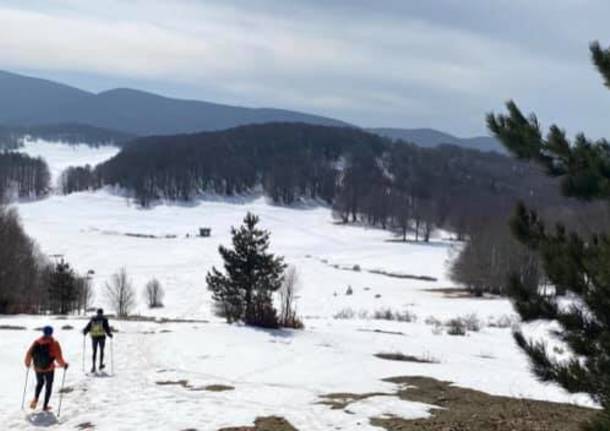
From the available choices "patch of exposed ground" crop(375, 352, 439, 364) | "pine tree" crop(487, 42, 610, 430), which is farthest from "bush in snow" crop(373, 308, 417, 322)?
"pine tree" crop(487, 42, 610, 430)

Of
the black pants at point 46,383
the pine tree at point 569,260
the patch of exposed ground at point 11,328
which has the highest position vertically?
the pine tree at point 569,260

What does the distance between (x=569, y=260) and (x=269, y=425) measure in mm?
7326

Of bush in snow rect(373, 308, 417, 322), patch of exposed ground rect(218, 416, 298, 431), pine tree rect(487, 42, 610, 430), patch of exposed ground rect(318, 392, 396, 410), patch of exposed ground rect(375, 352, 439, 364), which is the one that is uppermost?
pine tree rect(487, 42, 610, 430)

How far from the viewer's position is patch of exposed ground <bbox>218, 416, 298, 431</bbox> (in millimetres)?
13414

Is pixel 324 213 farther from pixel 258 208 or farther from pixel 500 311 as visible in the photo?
pixel 500 311

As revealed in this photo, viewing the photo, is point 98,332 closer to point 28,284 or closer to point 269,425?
point 269,425

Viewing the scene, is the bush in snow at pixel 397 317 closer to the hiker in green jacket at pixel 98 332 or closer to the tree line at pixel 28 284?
the tree line at pixel 28 284

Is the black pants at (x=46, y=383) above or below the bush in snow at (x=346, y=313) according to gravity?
above

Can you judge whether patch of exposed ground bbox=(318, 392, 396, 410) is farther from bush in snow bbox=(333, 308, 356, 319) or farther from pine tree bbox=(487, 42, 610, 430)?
bush in snow bbox=(333, 308, 356, 319)

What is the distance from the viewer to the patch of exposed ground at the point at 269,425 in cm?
1341

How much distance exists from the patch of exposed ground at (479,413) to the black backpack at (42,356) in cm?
721

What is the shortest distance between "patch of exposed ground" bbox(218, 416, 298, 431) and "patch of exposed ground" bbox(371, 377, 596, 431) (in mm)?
1693

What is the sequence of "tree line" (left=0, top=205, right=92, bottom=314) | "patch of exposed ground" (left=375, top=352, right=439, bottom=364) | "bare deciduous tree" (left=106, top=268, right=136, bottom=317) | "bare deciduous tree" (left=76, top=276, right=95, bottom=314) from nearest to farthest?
"patch of exposed ground" (left=375, top=352, right=439, bottom=364), "tree line" (left=0, top=205, right=92, bottom=314), "bare deciduous tree" (left=76, top=276, right=95, bottom=314), "bare deciduous tree" (left=106, top=268, right=136, bottom=317)

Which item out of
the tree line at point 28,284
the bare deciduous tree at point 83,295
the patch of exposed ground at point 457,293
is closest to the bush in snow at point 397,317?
the patch of exposed ground at point 457,293
